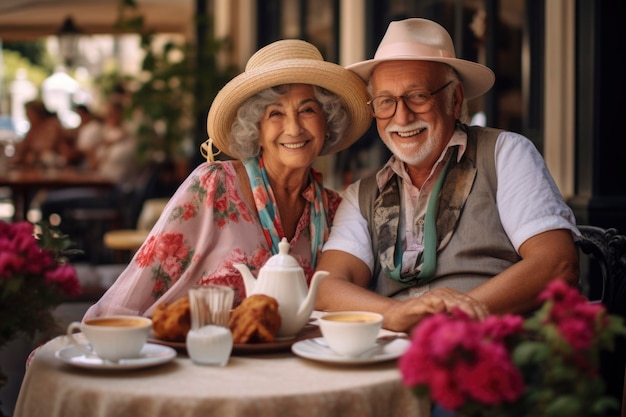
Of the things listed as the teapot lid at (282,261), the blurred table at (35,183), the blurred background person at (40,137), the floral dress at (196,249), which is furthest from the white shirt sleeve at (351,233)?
the blurred background person at (40,137)

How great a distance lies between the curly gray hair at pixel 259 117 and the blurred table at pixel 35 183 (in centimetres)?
684

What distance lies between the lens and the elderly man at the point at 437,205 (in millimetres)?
2627

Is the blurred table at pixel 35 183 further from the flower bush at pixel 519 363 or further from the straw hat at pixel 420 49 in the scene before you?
the flower bush at pixel 519 363

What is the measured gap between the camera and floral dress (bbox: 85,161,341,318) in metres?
2.75

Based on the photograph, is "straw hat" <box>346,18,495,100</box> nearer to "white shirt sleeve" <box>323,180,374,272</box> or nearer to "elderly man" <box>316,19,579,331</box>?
"elderly man" <box>316,19,579,331</box>

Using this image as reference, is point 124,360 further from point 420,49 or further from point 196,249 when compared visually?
point 420,49

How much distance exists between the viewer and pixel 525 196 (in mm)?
2680

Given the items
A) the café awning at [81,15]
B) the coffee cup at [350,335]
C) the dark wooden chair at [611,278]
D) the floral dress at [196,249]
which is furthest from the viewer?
the café awning at [81,15]

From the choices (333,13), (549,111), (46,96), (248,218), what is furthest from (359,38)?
(46,96)

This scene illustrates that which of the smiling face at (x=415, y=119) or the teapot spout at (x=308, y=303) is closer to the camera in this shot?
the teapot spout at (x=308, y=303)

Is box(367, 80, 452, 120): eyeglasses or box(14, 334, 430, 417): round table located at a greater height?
box(367, 80, 452, 120): eyeglasses

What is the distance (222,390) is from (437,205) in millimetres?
1208

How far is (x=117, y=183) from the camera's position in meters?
10.1

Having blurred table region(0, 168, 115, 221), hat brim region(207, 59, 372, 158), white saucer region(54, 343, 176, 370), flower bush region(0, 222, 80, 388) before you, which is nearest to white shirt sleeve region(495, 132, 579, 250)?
hat brim region(207, 59, 372, 158)
